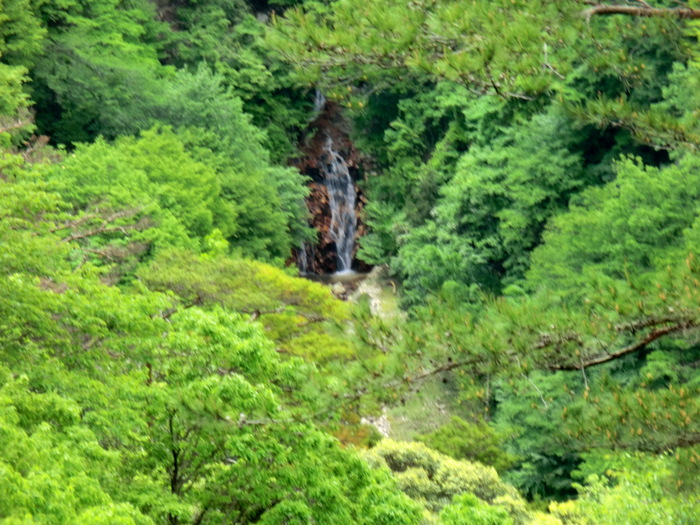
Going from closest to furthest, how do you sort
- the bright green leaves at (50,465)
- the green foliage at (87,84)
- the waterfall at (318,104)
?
the bright green leaves at (50,465), the green foliage at (87,84), the waterfall at (318,104)

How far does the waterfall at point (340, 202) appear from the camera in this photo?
3444 cm

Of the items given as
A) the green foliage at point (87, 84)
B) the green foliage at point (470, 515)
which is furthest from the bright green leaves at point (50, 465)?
the green foliage at point (87, 84)

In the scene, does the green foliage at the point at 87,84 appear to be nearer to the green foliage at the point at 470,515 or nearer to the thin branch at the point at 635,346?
the green foliage at the point at 470,515

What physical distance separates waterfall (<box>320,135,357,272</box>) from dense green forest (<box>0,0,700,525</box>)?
160 inches

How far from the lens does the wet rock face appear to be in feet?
112

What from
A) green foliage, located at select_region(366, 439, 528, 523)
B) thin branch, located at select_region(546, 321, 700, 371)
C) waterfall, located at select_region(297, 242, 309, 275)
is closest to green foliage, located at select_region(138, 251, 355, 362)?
green foliage, located at select_region(366, 439, 528, 523)

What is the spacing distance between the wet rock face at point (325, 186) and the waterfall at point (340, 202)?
4cm

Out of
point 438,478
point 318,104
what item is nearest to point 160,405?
point 438,478

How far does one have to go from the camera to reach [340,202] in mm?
35219

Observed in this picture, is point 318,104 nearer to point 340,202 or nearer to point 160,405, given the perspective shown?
point 340,202

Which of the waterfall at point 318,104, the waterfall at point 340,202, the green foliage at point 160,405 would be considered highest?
the green foliage at point 160,405

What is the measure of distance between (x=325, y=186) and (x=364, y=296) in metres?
29.0

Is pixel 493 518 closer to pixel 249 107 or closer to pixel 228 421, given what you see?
pixel 228 421

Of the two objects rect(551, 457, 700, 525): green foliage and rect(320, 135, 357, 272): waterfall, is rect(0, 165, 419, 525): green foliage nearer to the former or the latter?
rect(551, 457, 700, 525): green foliage
